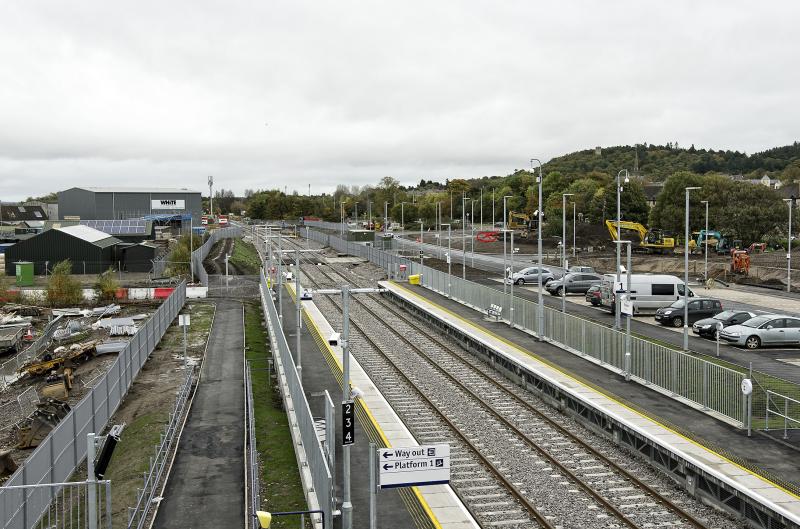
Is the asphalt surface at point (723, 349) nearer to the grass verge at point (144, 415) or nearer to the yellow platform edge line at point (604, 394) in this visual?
the yellow platform edge line at point (604, 394)

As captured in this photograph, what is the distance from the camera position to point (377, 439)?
2070 cm

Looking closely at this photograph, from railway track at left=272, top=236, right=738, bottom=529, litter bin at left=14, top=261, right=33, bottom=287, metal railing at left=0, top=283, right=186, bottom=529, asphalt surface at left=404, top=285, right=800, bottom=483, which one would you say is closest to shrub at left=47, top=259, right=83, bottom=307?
litter bin at left=14, top=261, right=33, bottom=287

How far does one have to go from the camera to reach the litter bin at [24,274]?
66500mm

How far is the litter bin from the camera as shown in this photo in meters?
66.5

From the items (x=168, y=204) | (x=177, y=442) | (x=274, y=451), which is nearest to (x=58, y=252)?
(x=177, y=442)

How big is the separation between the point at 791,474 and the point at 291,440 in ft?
44.0

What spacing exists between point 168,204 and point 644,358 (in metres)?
119

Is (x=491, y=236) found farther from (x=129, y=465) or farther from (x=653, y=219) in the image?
(x=129, y=465)

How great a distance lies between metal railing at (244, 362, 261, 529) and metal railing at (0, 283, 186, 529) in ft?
14.1

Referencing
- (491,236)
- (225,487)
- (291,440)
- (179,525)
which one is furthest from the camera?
(491,236)

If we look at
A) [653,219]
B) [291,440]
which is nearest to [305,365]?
[291,440]

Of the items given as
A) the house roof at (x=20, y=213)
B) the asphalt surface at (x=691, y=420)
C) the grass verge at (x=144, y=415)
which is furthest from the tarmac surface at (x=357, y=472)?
the house roof at (x=20, y=213)

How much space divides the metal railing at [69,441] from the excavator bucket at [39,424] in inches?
74.2

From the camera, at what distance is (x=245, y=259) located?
88.8 metres
